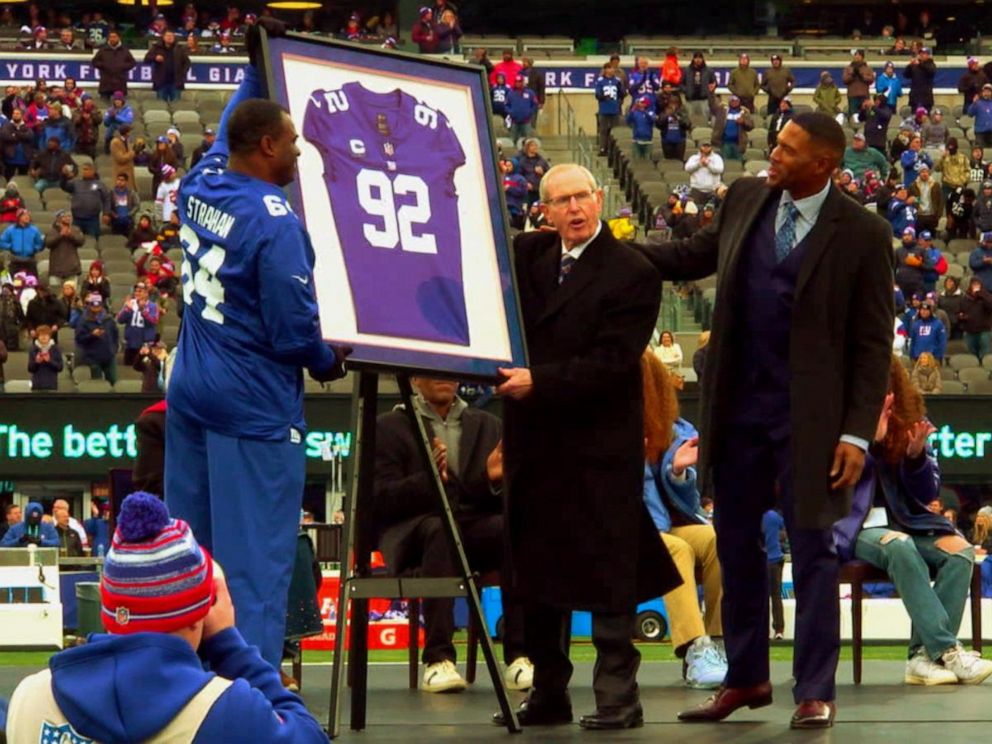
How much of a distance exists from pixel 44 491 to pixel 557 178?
1860 centimetres

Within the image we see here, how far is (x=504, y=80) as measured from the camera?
3534 cm

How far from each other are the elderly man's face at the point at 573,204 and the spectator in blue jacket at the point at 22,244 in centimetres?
2094

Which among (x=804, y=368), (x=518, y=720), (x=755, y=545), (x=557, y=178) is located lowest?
(x=518, y=720)

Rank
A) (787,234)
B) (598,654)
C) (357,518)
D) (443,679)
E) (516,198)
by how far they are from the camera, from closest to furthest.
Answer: (357,518) < (787,234) < (598,654) < (443,679) < (516,198)

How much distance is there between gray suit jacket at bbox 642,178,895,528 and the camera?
7008 mm

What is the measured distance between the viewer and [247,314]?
6.44m

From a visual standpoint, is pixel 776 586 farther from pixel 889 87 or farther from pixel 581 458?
pixel 889 87

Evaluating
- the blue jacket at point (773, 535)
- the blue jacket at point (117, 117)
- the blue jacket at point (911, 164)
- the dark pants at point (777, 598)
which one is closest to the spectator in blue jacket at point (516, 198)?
the blue jacket at point (911, 164)

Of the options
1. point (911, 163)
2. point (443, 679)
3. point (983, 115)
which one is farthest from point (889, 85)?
point (443, 679)

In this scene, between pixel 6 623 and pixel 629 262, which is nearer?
pixel 629 262

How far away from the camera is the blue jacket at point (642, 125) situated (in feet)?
111

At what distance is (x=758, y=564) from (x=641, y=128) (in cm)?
2687

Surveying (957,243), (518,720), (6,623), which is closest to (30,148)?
(957,243)

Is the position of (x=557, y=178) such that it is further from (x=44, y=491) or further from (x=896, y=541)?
(x=44, y=491)
